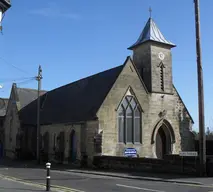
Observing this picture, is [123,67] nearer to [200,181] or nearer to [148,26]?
[148,26]

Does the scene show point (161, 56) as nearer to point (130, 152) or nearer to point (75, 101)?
point (75, 101)

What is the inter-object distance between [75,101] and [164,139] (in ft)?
33.2

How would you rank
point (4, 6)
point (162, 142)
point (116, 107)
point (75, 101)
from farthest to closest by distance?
1. point (75, 101)
2. point (162, 142)
3. point (116, 107)
4. point (4, 6)

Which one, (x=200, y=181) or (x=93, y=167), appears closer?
(x=200, y=181)

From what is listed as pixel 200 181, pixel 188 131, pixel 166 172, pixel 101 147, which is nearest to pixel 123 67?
pixel 101 147

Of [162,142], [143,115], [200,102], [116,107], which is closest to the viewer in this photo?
[200,102]

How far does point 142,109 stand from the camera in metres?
33.0

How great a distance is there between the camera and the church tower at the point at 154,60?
3491 cm

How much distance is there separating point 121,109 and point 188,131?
8985mm

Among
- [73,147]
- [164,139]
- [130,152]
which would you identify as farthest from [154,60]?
[73,147]

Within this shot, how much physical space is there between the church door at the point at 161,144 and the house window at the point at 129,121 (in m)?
3.18

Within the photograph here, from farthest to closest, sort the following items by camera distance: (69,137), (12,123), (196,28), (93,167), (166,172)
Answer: (12,123) → (69,137) → (93,167) → (166,172) → (196,28)

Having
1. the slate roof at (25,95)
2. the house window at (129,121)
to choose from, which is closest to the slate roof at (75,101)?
the slate roof at (25,95)

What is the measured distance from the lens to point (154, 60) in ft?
115
